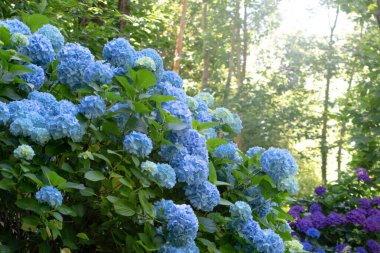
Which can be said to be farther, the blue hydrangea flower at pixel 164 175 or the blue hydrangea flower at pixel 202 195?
the blue hydrangea flower at pixel 202 195

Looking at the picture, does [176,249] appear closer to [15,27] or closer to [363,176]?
[15,27]

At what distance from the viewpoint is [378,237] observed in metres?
4.32

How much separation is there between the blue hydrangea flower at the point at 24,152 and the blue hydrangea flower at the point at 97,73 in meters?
0.33

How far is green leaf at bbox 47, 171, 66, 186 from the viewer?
125cm

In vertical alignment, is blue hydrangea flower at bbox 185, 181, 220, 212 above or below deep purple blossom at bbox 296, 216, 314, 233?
above

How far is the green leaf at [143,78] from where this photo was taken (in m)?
1.46

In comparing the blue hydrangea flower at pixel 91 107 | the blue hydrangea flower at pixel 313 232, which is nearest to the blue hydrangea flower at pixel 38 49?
the blue hydrangea flower at pixel 91 107

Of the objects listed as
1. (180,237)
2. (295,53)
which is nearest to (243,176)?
(180,237)

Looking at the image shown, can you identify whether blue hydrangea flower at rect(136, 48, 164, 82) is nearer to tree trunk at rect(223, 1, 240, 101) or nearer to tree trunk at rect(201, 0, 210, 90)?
tree trunk at rect(223, 1, 240, 101)

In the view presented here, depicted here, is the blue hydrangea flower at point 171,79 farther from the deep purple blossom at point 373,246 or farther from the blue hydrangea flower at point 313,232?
the deep purple blossom at point 373,246

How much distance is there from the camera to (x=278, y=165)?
5.61ft

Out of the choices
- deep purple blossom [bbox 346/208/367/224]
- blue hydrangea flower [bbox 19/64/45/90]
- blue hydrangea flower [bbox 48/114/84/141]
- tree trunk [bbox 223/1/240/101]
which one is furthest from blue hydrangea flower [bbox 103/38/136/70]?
tree trunk [bbox 223/1/240/101]

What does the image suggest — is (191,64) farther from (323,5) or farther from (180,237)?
(180,237)

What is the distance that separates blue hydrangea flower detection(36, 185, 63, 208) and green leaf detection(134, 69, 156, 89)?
411 millimetres
